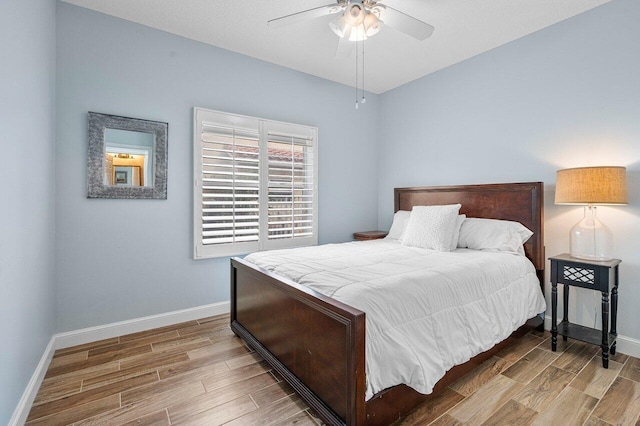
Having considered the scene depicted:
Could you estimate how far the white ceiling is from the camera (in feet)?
8.38

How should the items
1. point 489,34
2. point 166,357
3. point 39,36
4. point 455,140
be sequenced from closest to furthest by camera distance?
1. point 39,36
2. point 166,357
3. point 489,34
4. point 455,140

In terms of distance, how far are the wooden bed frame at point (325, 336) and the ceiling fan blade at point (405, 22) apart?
171 cm

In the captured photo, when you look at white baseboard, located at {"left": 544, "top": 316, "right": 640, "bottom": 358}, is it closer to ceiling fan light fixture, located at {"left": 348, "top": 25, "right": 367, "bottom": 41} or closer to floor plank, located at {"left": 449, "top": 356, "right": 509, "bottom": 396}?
floor plank, located at {"left": 449, "top": 356, "right": 509, "bottom": 396}

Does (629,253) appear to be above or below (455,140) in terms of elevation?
below

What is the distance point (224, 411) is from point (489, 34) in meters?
3.79

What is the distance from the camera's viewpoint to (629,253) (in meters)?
2.49

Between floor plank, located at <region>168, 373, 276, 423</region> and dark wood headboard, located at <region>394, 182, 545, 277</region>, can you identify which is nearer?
floor plank, located at <region>168, 373, 276, 423</region>

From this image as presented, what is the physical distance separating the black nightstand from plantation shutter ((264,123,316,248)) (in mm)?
2509

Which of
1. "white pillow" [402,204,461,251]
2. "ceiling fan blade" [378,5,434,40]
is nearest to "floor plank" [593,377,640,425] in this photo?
"white pillow" [402,204,461,251]

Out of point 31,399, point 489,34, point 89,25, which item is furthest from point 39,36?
point 489,34

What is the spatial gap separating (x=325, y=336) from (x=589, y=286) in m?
2.13

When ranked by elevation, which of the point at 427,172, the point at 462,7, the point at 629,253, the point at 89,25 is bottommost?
the point at 629,253

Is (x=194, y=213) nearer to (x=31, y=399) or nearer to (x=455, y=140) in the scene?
(x=31, y=399)

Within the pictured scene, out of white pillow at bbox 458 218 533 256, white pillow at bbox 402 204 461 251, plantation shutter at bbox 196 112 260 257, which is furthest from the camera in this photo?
plantation shutter at bbox 196 112 260 257
